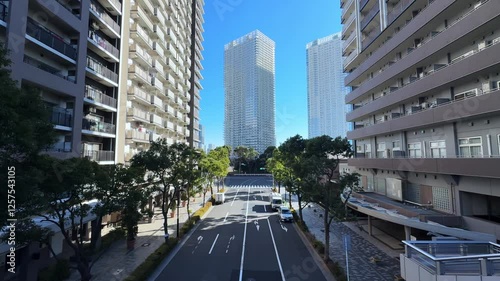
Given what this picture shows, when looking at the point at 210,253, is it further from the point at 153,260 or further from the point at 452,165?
the point at 452,165

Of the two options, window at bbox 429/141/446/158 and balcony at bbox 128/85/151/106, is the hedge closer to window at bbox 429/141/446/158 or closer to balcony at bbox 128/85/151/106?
balcony at bbox 128/85/151/106

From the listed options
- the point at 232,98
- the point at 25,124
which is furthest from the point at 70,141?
the point at 232,98

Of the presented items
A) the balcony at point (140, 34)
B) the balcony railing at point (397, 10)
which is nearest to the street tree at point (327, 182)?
the balcony railing at point (397, 10)

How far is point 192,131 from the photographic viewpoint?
173ft

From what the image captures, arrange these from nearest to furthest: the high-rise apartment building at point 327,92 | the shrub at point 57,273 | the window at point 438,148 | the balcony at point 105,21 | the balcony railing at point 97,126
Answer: the shrub at point 57,273, the window at point 438,148, the balcony railing at point 97,126, the balcony at point 105,21, the high-rise apartment building at point 327,92

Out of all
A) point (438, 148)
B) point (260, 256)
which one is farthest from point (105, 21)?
point (438, 148)

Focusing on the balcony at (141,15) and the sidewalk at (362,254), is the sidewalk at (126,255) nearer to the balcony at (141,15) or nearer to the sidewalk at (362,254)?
the sidewalk at (362,254)

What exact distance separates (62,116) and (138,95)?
11114mm

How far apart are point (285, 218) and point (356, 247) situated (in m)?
9.20

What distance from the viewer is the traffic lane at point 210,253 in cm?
1490

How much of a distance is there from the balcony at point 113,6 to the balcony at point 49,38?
6680 mm

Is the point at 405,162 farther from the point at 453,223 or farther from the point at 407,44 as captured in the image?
the point at 407,44

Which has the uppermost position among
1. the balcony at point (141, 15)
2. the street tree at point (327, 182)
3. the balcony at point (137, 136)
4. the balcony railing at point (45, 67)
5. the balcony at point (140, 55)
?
the balcony at point (141, 15)

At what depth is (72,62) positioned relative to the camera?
720 inches
